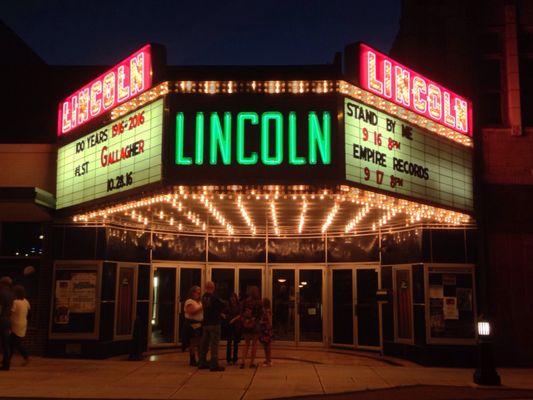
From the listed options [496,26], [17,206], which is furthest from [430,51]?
[17,206]

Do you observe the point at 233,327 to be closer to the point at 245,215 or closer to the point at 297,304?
the point at 245,215

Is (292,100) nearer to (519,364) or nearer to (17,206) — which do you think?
(17,206)

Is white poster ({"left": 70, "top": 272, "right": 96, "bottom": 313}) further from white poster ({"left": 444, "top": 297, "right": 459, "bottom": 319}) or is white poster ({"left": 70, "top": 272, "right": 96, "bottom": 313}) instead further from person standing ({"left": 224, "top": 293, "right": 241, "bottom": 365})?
white poster ({"left": 444, "top": 297, "right": 459, "bottom": 319})

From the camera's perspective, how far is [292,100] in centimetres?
1094

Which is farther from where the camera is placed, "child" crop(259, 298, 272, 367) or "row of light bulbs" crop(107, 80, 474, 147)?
"child" crop(259, 298, 272, 367)

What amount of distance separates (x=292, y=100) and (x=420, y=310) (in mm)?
6579

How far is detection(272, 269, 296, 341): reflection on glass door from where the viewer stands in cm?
1770

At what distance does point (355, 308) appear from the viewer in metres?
16.9

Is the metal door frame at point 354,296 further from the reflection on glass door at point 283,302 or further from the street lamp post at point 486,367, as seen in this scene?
the street lamp post at point 486,367

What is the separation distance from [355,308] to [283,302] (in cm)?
219

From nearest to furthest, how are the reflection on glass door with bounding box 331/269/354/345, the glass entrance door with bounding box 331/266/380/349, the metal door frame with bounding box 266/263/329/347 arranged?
the glass entrance door with bounding box 331/266/380/349, the reflection on glass door with bounding box 331/269/354/345, the metal door frame with bounding box 266/263/329/347

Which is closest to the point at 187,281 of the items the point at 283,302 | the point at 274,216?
the point at 283,302

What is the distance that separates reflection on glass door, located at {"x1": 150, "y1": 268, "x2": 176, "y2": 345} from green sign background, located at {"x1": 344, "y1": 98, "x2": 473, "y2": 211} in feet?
25.3

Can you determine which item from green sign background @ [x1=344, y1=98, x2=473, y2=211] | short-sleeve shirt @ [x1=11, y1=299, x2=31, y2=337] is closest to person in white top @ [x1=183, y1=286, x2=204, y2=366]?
short-sleeve shirt @ [x1=11, y1=299, x2=31, y2=337]
